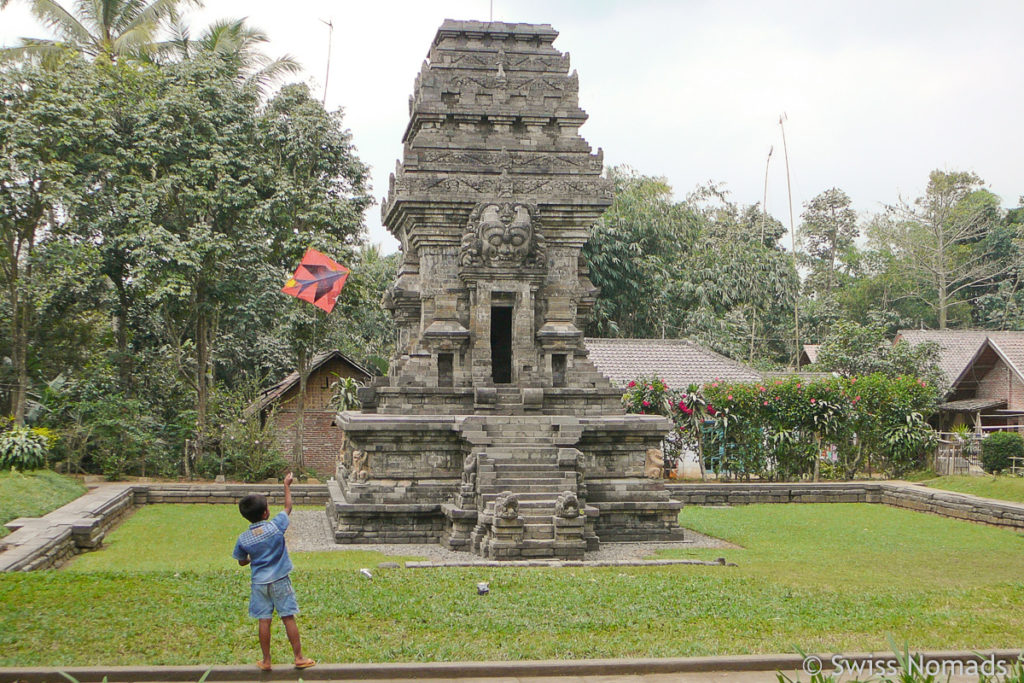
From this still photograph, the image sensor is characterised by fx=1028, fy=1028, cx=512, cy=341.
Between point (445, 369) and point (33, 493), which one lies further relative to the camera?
point (33, 493)

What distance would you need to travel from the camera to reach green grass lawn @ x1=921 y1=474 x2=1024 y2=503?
2075 centimetres

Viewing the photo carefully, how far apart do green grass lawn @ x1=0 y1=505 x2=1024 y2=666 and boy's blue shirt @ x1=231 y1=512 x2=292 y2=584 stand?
0.82 m

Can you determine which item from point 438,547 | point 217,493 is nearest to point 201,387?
point 217,493

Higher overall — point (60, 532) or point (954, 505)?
point (954, 505)

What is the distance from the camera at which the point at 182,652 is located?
818cm

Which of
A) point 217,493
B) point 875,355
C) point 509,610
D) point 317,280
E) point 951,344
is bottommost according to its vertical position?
point 509,610

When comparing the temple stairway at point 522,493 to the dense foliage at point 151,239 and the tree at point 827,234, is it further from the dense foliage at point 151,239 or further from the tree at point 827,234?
the tree at point 827,234

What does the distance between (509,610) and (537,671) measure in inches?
74.8

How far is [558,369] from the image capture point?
18.2 metres

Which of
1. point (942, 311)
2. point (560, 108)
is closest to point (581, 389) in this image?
point (560, 108)

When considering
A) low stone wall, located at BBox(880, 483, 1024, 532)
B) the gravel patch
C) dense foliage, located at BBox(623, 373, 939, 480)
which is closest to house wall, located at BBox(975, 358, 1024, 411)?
dense foliage, located at BBox(623, 373, 939, 480)

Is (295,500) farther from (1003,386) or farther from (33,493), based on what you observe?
(1003,386)

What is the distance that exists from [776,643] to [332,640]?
370cm

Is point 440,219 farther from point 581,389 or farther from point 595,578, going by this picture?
point 595,578
